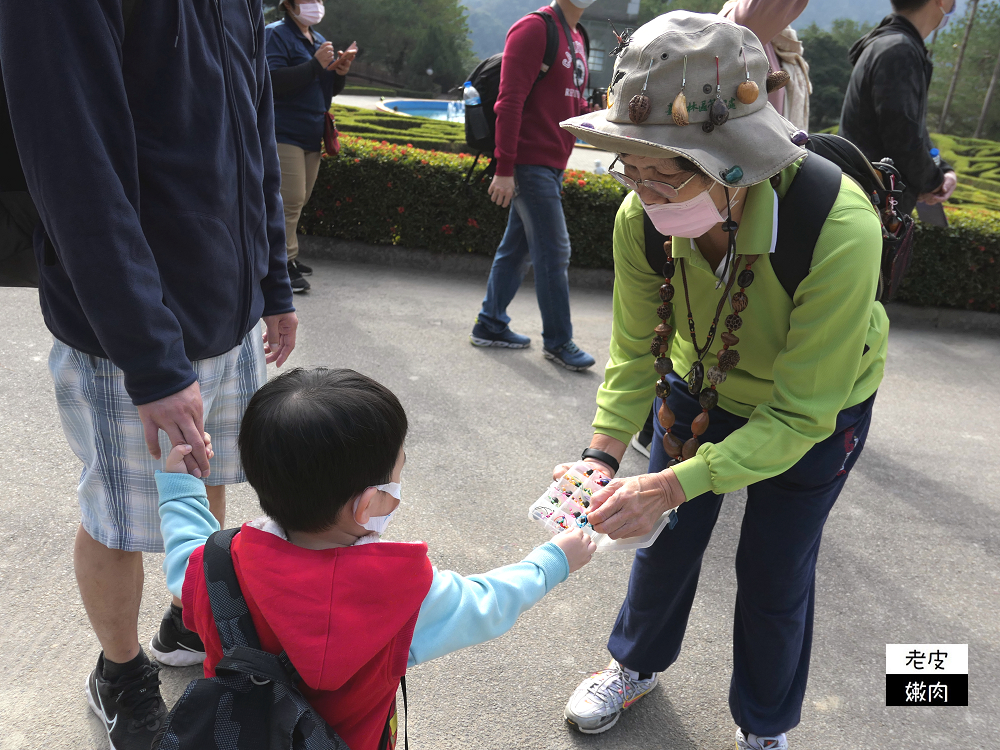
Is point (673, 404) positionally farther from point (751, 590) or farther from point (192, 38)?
point (192, 38)

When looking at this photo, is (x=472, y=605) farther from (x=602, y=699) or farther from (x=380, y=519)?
(x=602, y=699)

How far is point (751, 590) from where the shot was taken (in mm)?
2039

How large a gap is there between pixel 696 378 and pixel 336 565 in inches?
41.4

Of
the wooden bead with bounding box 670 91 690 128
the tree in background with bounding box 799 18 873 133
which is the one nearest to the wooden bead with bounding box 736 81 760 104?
the wooden bead with bounding box 670 91 690 128

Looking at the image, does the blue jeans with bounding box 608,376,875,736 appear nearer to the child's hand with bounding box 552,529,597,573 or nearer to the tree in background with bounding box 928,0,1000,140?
the child's hand with bounding box 552,529,597,573

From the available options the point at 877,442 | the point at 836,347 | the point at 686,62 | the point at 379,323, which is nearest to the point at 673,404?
the point at 836,347

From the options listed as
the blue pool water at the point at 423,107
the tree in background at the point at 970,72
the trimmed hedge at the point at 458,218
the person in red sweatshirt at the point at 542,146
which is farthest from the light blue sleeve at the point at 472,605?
the tree in background at the point at 970,72

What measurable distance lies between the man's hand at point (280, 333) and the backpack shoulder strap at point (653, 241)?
3.30 ft


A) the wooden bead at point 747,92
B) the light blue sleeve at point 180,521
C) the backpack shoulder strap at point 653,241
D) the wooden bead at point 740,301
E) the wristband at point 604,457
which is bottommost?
the wristband at point 604,457

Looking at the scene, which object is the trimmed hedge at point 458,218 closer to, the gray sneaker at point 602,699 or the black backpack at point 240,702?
the gray sneaker at point 602,699

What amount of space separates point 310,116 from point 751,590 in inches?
178

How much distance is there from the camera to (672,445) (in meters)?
2.01

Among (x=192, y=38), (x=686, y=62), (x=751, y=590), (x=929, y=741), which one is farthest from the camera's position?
(x=929, y=741)

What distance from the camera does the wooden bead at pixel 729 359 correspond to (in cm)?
182
